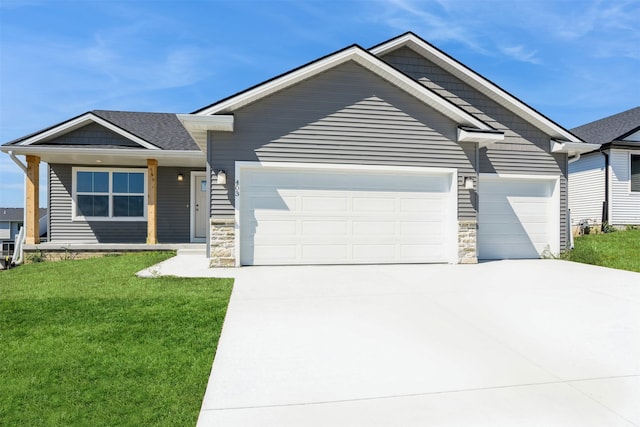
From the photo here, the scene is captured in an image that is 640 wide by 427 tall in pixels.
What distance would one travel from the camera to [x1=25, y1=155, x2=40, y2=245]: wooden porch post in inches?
432

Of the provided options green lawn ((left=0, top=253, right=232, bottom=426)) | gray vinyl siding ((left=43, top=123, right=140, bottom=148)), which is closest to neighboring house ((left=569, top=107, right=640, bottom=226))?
green lawn ((left=0, top=253, right=232, bottom=426))

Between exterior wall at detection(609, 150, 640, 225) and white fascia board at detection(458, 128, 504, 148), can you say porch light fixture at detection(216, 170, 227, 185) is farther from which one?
exterior wall at detection(609, 150, 640, 225)

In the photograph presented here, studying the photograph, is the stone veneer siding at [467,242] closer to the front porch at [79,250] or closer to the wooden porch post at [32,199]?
the front porch at [79,250]

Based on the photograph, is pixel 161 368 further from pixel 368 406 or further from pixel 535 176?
pixel 535 176

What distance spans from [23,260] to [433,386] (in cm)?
1200

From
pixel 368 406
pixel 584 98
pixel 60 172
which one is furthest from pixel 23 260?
pixel 584 98

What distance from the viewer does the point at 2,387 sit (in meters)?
2.88

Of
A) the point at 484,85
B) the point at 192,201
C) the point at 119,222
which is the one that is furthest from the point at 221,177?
the point at 484,85

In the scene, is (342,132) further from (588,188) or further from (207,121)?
(588,188)

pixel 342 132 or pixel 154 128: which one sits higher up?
pixel 154 128

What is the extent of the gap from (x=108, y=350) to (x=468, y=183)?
8297mm

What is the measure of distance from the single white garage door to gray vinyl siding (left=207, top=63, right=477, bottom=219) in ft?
3.93

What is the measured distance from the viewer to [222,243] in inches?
333

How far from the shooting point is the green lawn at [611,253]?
9.26 m
